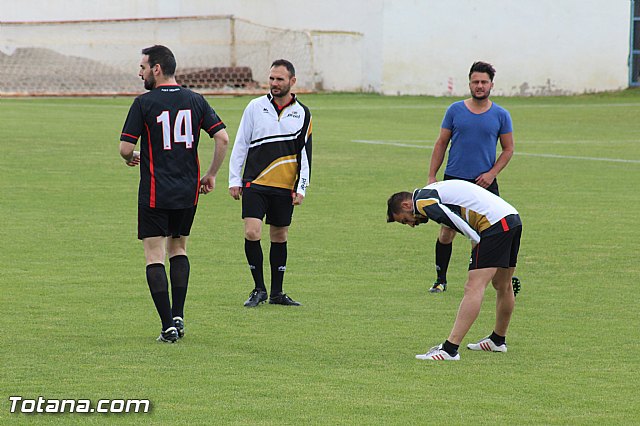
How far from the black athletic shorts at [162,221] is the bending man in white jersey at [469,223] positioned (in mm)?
1709

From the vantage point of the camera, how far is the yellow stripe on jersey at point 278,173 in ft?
34.3

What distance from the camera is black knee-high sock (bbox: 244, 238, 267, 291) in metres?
10.5

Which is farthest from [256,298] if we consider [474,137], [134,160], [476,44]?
[476,44]

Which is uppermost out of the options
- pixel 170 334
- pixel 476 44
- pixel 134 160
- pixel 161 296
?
pixel 476 44

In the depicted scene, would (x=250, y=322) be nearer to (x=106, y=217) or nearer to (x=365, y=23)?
(x=106, y=217)

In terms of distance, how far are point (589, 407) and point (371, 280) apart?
4812 mm

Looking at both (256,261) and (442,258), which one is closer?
(256,261)

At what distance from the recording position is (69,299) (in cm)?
1037

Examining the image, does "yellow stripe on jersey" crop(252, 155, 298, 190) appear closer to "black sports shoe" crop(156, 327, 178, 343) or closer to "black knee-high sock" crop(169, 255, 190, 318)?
"black knee-high sock" crop(169, 255, 190, 318)

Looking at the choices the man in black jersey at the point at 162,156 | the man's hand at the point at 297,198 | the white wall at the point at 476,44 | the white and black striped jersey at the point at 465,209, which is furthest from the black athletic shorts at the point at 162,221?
the white wall at the point at 476,44

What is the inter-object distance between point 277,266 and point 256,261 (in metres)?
0.19

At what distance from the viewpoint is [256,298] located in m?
10.4

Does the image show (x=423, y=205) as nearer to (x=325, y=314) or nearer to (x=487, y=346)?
(x=487, y=346)

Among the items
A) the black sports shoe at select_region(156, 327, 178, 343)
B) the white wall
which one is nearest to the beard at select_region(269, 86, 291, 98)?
the black sports shoe at select_region(156, 327, 178, 343)
